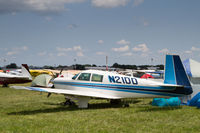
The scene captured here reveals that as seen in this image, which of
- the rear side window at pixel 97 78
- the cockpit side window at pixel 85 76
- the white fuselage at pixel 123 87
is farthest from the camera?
the cockpit side window at pixel 85 76

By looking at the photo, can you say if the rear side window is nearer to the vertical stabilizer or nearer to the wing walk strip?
the wing walk strip

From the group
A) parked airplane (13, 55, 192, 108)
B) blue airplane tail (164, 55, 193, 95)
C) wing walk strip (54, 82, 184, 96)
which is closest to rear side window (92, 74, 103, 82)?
parked airplane (13, 55, 192, 108)

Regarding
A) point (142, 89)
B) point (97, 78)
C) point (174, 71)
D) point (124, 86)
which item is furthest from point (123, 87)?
point (174, 71)

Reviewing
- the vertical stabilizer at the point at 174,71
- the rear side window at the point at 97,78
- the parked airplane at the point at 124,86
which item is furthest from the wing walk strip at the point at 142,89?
the vertical stabilizer at the point at 174,71

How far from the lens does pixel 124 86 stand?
10617 mm

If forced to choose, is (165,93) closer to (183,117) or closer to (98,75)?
(183,117)

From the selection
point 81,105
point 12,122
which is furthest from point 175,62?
point 12,122

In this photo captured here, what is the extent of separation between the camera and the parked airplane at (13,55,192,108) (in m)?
10.2

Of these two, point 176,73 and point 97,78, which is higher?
point 176,73

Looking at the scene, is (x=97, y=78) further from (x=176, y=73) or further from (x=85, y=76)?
(x=176, y=73)

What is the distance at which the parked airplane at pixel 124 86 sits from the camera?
1017 centimetres

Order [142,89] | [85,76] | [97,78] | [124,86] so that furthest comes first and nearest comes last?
[85,76], [97,78], [124,86], [142,89]

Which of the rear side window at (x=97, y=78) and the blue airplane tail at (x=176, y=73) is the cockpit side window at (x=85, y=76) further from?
the blue airplane tail at (x=176, y=73)

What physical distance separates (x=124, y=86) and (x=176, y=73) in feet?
7.79
